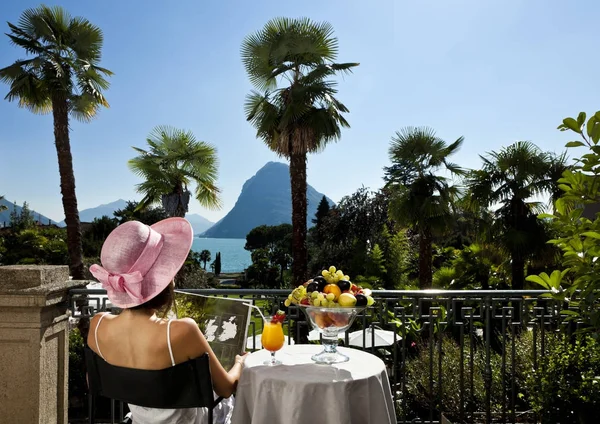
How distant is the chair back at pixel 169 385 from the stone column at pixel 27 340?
1447mm

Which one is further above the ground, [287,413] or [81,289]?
[81,289]

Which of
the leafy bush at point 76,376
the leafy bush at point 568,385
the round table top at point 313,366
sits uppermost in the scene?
the round table top at point 313,366

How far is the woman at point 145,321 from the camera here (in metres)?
2.13

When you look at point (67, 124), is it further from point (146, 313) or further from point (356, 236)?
point (356, 236)

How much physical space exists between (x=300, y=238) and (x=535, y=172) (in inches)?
272

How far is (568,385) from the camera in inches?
116

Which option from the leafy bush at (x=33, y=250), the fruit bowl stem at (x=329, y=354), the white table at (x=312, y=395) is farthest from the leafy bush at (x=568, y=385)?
the leafy bush at (x=33, y=250)

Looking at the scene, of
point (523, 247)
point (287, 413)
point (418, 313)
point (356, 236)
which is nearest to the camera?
point (287, 413)

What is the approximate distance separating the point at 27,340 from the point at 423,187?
1410 centimetres

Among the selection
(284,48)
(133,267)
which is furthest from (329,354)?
(284,48)

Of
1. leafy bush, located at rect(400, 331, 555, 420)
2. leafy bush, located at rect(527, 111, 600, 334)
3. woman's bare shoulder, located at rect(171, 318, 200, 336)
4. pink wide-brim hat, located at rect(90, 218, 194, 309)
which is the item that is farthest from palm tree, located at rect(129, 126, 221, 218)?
leafy bush, located at rect(527, 111, 600, 334)

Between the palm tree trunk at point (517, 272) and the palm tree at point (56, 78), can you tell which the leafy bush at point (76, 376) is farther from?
the palm tree trunk at point (517, 272)

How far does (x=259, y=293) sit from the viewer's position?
375 cm

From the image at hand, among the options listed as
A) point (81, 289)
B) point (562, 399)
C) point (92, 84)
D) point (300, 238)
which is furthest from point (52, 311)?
point (92, 84)
